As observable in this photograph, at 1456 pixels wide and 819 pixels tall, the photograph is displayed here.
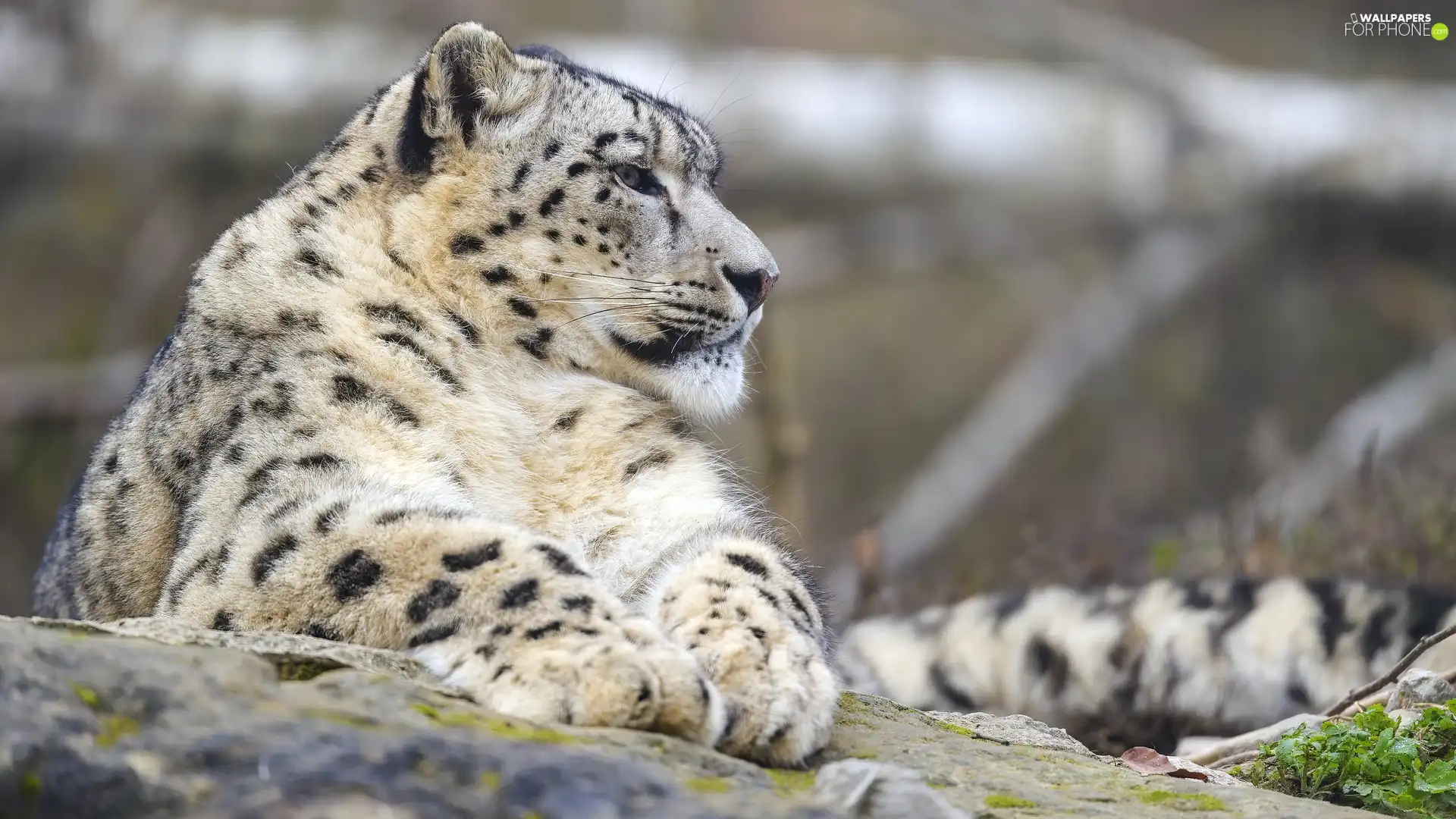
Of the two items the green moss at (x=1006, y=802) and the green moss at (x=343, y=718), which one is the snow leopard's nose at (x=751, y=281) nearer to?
the green moss at (x=1006, y=802)

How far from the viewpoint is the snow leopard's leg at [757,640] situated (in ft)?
7.87

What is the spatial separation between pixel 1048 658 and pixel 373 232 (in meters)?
2.28

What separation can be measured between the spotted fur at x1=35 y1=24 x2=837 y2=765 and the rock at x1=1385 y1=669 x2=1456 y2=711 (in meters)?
1.23

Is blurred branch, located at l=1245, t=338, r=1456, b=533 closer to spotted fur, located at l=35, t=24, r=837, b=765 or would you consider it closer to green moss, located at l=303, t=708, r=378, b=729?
spotted fur, located at l=35, t=24, r=837, b=765

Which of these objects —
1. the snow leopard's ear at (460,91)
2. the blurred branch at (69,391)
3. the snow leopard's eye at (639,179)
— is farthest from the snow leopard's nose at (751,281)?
the blurred branch at (69,391)

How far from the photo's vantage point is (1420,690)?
3.23m

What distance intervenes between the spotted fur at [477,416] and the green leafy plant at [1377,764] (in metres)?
0.87

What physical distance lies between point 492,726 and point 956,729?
1.06m

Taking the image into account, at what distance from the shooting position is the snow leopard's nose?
Result: 11.5 ft

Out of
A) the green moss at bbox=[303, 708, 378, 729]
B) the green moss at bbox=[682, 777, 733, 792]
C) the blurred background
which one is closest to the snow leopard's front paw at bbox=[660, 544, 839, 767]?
the green moss at bbox=[682, 777, 733, 792]

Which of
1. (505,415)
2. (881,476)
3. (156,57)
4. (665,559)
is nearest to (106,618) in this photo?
(505,415)

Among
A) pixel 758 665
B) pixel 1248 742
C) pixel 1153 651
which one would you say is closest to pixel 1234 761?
pixel 1248 742

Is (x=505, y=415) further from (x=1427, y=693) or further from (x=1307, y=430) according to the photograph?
(x=1307, y=430)

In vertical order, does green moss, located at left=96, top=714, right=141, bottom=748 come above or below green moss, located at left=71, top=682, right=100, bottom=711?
below
